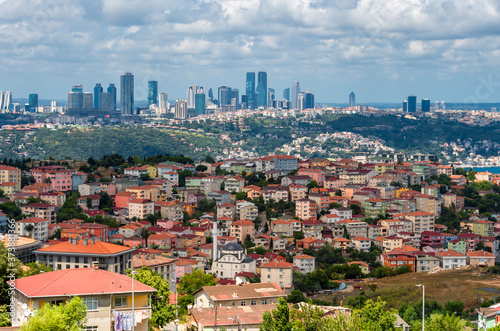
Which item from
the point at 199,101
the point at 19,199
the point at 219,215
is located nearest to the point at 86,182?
the point at 19,199

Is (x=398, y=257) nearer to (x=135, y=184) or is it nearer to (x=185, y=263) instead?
(x=185, y=263)

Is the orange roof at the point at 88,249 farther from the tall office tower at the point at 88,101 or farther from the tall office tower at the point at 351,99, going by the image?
the tall office tower at the point at 351,99

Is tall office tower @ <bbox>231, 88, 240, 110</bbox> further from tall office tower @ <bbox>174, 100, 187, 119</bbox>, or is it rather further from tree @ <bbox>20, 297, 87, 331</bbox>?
tree @ <bbox>20, 297, 87, 331</bbox>

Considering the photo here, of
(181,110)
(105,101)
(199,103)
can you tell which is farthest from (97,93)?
(181,110)

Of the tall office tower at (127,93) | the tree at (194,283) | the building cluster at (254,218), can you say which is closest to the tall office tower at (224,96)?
the tall office tower at (127,93)

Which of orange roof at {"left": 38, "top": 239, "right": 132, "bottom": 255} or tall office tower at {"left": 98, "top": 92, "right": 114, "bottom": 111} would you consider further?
tall office tower at {"left": 98, "top": 92, "right": 114, "bottom": 111}

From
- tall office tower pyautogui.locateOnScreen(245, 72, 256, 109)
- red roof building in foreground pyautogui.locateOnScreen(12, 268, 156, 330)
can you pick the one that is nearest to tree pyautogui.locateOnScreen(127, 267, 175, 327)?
red roof building in foreground pyautogui.locateOnScreen(12, 268, 156, 330)

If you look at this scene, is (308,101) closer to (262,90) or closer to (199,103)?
(262,90)
